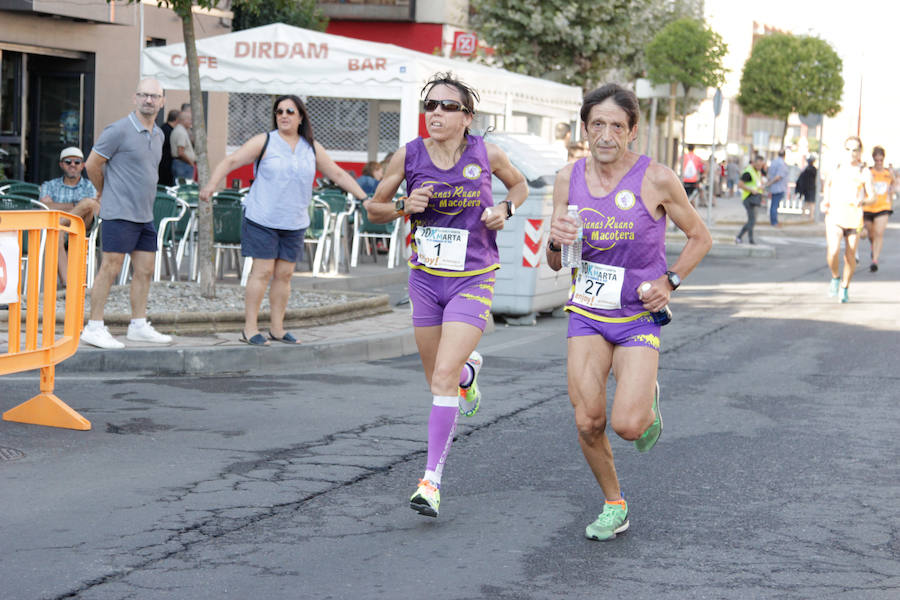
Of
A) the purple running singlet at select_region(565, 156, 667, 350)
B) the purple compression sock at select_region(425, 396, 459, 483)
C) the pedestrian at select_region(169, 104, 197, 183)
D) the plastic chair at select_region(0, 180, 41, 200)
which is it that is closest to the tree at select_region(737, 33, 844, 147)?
the pedestrian at select_region(169, 104, 197, 183)

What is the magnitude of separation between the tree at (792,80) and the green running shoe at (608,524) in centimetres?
5459

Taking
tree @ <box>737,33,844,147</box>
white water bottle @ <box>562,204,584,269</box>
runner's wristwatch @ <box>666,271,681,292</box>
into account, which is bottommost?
runner's wristwatch @ <box>666,271,681,292</box>

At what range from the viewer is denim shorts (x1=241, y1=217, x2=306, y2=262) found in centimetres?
960

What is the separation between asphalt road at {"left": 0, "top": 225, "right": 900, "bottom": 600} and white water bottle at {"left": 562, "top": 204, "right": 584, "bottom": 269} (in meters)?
1.09

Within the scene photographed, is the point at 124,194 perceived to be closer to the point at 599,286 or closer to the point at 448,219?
the point at 448,219

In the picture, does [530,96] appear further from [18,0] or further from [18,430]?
[18,430]

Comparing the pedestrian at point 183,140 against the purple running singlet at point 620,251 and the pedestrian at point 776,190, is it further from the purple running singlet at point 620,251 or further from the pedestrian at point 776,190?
the pedestrian at point 776,190

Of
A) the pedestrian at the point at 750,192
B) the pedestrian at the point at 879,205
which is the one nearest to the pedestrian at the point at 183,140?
the pedestrian at the point at 879,205

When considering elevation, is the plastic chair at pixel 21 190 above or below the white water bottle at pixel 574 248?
below

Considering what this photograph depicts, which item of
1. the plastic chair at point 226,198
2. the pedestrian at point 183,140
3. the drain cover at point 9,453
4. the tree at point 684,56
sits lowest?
the drain cover at point 9,453

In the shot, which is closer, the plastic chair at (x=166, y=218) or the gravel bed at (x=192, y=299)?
the gravel bed at (x=192, y=299)

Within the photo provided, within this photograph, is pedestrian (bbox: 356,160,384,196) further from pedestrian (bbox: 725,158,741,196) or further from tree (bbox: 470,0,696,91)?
pedestrian (bbox: 725,158,741,196)

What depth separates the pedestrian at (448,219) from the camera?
5863 mm

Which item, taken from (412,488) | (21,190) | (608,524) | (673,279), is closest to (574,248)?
(673,279)
